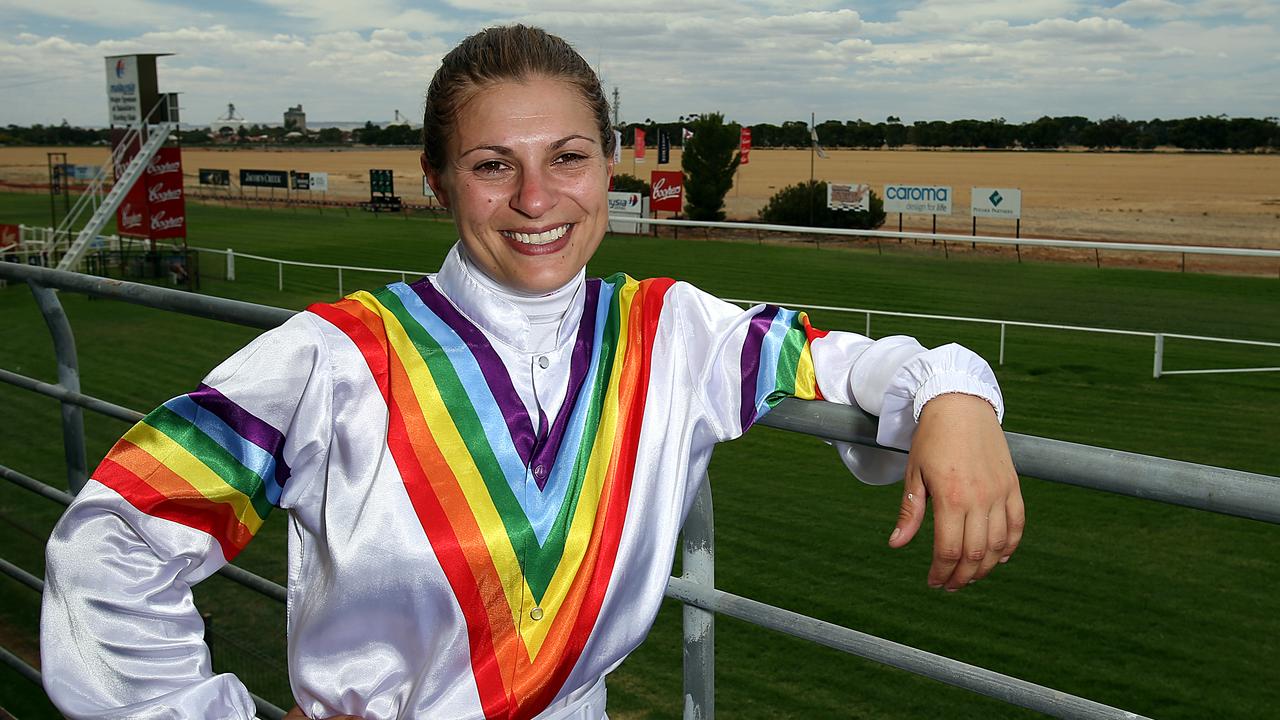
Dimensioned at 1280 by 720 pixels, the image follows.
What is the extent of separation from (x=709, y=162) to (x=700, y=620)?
39387 mm

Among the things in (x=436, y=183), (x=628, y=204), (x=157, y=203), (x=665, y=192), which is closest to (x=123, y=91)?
(x=157, y=203)

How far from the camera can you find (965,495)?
3.08 feet

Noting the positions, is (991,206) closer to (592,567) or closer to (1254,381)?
(1254,381)

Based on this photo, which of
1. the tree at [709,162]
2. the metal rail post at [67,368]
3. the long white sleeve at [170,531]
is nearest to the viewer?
the long white sleeve at [170,531]

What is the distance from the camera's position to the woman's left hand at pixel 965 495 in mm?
939

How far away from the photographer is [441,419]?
1063 mm

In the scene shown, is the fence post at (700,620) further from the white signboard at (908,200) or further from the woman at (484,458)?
the white signboard at (908,200)


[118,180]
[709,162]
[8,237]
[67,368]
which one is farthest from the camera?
[709,162]

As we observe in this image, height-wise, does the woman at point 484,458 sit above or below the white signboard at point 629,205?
above

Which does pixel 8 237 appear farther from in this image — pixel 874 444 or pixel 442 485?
pixel 874 444

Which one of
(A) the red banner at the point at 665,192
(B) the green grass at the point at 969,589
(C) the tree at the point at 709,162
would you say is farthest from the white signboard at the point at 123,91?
(C) the tree at the point at 709,162

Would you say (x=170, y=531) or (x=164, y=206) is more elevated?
(x=170, y=531)

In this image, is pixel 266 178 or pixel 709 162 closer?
pixel 709 162

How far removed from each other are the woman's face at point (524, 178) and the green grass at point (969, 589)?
197 cm
